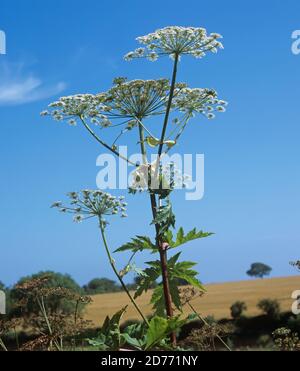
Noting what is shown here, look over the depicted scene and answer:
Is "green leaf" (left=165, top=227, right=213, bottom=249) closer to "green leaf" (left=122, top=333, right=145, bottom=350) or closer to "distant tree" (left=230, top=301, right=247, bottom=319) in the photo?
"green leaf" (left=122, top=333, right=145, bottom=350)

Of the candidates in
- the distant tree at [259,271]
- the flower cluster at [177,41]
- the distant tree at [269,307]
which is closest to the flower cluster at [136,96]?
the flower cluster at [177,41]

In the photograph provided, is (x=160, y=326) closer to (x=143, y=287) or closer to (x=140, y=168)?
(x=143, y=287)

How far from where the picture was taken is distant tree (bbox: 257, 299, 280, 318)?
51559 millimetres

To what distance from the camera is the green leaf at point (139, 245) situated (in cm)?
577

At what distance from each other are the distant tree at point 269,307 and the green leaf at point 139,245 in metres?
47.5

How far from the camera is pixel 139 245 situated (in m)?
5.84

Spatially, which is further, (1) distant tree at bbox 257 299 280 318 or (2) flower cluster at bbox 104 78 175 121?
(1) distant tree at bbox 257 299 280 318

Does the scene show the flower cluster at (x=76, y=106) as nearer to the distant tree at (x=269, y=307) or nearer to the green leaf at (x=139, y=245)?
the green leaf at (x=139, y=245)

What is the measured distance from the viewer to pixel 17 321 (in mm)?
6926

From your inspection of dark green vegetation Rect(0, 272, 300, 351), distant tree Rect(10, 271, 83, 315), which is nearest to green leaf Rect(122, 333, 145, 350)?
dark green vegetation Rect(0, 272, 300, 351)

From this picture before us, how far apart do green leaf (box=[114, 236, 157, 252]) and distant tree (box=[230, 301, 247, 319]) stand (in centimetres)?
4845

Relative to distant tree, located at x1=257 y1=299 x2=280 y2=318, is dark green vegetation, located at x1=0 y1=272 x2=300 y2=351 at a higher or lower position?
higher
